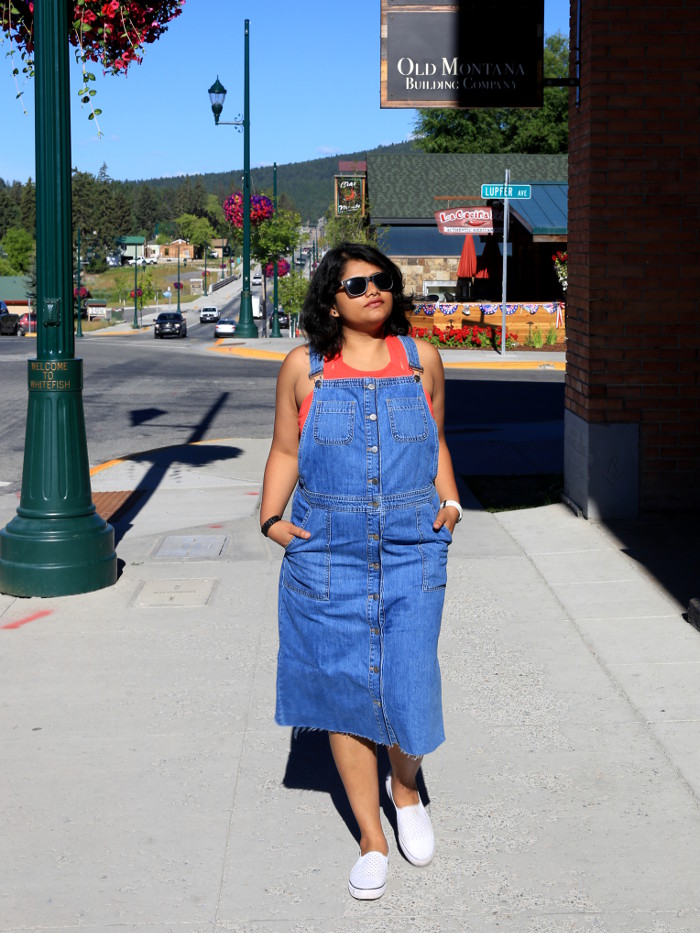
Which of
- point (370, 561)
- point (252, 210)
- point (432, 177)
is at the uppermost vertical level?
point (432, 177)

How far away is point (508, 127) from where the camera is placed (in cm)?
7738

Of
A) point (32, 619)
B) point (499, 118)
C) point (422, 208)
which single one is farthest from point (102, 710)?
point (499, 118)

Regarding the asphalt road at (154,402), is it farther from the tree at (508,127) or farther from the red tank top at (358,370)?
the tree at (508,127)

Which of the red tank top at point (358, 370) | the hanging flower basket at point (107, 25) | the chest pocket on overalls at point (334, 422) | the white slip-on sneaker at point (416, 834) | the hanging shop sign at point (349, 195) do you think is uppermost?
the hanging shop sign at point (349, 195)

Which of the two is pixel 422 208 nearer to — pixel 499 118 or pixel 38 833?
pixel 499 118

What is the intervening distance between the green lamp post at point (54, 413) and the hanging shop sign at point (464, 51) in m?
2.99

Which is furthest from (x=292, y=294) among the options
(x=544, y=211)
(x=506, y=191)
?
(x=506, y=191)

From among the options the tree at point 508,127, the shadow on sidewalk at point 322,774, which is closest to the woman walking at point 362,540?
the shadow on sidewalk at point 322,774

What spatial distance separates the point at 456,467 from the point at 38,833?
349 inches

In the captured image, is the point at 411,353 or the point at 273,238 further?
the point at 273,238

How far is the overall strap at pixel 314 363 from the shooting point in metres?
3.94

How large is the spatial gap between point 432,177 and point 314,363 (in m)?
56.3

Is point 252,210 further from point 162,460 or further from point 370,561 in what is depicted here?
point 370,561

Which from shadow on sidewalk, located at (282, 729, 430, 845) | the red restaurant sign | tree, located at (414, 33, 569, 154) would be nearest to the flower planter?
the red restaurant sign
